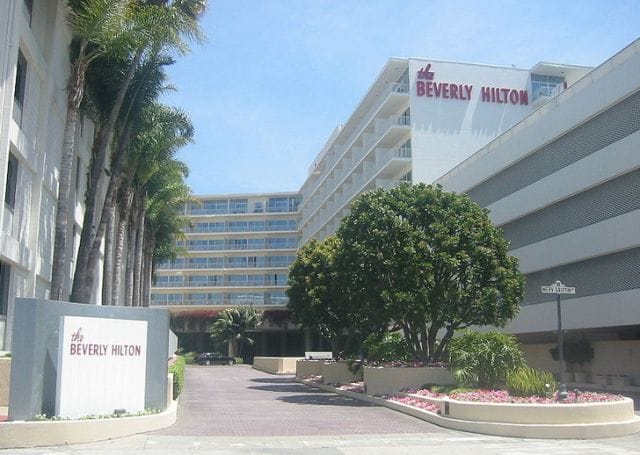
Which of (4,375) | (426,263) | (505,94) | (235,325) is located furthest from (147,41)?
(235,325)

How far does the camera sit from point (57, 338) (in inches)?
559

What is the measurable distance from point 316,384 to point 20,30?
21.9 m

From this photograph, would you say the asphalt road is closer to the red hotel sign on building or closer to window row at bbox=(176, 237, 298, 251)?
the red hotel sign on building

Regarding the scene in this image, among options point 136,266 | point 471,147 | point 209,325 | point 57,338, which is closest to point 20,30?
point 57,338

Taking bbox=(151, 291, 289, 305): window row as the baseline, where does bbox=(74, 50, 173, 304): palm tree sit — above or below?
above

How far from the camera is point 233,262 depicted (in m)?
96.6

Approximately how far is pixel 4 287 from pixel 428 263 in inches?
540

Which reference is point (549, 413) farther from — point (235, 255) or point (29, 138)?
point (235, 255)

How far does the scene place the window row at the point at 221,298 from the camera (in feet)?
305

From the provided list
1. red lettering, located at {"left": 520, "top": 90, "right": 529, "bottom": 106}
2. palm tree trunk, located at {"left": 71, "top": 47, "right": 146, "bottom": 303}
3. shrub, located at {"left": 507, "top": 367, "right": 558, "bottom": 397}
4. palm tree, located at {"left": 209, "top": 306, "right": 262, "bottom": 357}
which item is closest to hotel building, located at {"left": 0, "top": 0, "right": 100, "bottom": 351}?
palm tree trunk, located at {"left": 71, "top": 47, "right": 146, "bottom": 303}

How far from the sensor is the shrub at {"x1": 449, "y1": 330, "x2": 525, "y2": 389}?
19672mm

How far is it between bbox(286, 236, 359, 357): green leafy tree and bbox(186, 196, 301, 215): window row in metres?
61.5

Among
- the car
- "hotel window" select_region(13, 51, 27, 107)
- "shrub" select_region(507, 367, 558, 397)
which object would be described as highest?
"hotel window" select_region(13, 51, 27, 107)

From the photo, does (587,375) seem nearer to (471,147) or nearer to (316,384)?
(316,384)
